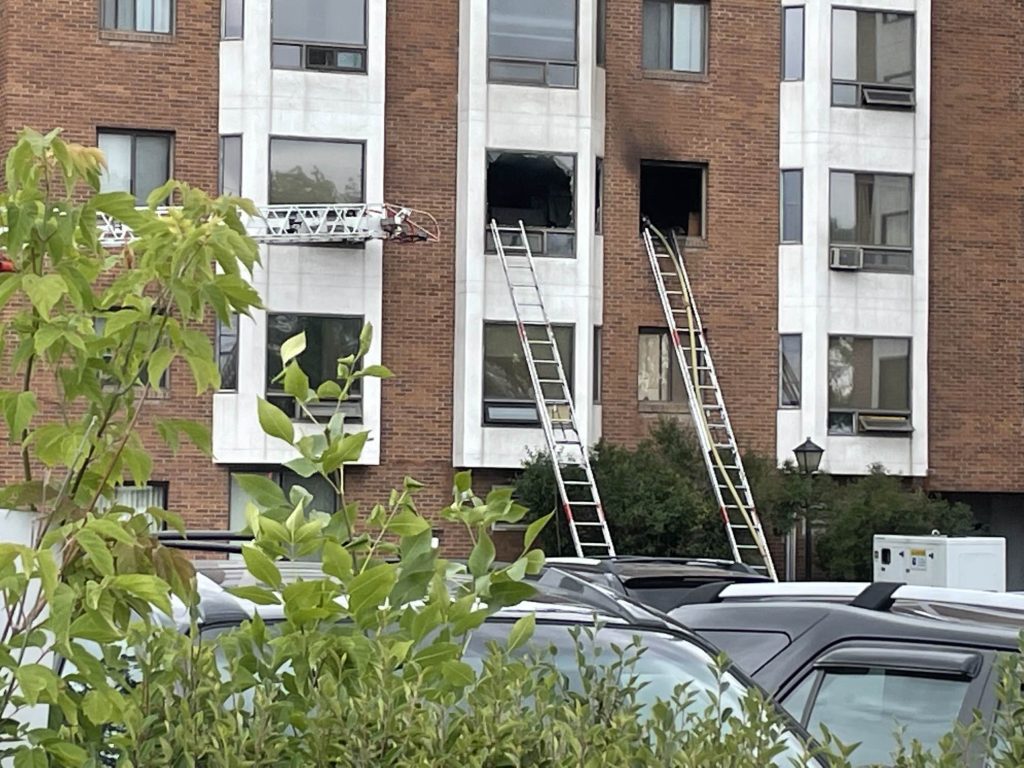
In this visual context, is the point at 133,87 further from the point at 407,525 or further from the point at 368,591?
the point at 368,591

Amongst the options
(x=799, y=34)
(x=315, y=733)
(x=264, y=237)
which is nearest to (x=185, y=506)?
(x=264, y=237)

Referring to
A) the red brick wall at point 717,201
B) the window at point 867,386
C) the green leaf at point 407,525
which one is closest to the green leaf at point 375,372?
the green leaf at point 407,525

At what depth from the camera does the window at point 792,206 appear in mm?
32156

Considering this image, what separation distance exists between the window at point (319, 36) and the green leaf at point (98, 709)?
89.4 ft

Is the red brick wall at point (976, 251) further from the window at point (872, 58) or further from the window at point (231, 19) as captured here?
the window at point (231, 19)

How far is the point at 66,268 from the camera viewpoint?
12.1ft

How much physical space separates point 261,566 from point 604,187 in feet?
93.1

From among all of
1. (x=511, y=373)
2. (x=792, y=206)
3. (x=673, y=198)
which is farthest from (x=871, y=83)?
(x=511, y=373)

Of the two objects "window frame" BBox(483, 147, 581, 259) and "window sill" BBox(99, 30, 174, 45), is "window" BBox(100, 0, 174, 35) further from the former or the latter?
"window frame" BBox(483, 147, 581, 259)

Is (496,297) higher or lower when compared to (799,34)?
lower

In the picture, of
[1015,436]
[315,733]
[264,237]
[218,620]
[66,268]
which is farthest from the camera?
[1015,436]

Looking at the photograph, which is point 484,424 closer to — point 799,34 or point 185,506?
point 185,506

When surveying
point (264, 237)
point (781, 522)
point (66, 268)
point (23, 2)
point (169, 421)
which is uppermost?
point (23, 2)

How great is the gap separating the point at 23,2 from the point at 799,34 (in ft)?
45.1
